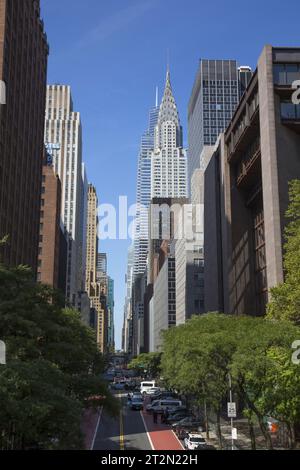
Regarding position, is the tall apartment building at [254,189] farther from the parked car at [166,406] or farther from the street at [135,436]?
the street at [135,436]

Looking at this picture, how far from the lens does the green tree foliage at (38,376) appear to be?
16.1m

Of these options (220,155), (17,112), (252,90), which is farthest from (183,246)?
(252,90)

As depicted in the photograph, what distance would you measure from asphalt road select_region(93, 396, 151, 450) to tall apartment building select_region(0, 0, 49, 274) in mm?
28734

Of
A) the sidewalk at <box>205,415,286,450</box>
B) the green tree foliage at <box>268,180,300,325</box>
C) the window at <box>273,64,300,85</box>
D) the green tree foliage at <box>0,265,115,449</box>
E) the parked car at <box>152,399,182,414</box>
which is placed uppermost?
the window at <box>273,64,300,85</box>

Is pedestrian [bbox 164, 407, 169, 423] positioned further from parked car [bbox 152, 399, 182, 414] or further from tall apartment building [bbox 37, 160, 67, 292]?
tall apartment building [bbox 37, 160, 67, 292]

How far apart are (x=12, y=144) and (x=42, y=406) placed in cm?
7025

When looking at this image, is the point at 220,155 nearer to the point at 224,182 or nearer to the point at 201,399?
the point at 224,182

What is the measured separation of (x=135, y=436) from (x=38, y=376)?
32.7 metres

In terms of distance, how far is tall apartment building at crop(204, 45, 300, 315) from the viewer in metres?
58.5

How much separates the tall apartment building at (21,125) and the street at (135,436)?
2920 centimetres

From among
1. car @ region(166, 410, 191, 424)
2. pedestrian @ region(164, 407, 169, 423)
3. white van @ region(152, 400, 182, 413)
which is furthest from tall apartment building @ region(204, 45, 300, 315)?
pedestrian @ region(164, 407, 169, 423)

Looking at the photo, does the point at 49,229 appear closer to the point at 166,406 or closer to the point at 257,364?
the point at 166,406

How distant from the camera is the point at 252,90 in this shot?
67.3 metres
